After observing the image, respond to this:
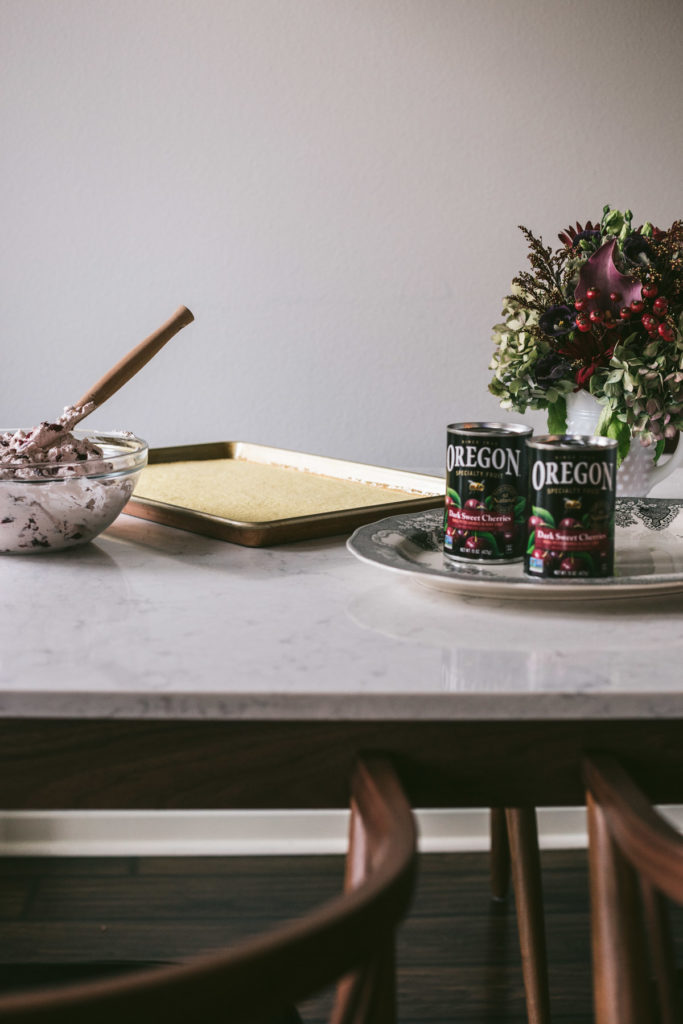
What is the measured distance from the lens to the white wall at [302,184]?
198 centimetres

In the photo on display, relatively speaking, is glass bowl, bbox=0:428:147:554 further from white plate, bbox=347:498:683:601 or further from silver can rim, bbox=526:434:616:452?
silver can rim, bbox=526:434:616:452

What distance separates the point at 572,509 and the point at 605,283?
43 cm

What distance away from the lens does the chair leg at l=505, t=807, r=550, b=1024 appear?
1354 millimetres

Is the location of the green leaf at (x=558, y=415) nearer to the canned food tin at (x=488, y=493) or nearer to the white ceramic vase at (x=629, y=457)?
the white ceramic vase at (x=629, y=457)

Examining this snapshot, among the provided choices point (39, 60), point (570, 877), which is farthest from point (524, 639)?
A: point (39, 60)

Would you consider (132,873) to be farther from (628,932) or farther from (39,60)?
(39,60)

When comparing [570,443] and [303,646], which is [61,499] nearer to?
[303,646]

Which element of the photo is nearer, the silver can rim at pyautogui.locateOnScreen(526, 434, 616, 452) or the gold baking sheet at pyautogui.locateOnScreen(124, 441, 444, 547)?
the silver can rim at pyautogui.locateOnScreen(526, 434, 616, 452)

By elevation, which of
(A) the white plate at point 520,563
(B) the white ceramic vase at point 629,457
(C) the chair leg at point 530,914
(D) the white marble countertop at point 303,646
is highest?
(B) the white ceramic vase at point 629,457

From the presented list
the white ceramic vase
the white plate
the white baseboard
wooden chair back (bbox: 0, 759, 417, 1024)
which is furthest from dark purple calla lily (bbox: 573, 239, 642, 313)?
the white baseboard

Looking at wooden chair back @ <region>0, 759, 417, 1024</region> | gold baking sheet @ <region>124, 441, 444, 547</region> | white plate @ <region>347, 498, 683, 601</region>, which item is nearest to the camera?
wooden chair back @ <region>0, 759, 417, 1024</region>

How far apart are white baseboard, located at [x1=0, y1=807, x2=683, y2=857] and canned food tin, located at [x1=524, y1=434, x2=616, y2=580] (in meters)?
1.16

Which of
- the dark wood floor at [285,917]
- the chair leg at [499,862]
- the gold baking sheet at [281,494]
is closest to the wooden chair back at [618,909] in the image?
the gold baking sheet at [281,494]

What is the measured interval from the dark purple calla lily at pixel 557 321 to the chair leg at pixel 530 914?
26.1 inches
